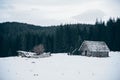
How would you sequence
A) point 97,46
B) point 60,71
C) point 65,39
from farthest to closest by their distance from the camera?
point 65,39, point 97,46, point 60,71

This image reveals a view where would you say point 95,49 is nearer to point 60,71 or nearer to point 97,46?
point 97,46

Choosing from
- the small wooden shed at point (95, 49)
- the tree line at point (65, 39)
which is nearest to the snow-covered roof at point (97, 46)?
the small wooden shed at point (95, 49)

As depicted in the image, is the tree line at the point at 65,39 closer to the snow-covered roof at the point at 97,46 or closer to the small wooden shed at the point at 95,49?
the snow-covered roof at the point at 97,46

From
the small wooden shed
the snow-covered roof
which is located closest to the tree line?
the snow-covered roof

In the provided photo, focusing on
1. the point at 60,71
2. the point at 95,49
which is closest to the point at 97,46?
the point at 95,49

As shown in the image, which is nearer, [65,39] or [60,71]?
[60,71]

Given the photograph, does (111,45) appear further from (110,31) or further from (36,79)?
(36,79)

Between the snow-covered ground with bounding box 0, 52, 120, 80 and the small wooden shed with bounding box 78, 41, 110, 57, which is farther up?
the snow-covered ground with bounding box 0, 52, 120, 80

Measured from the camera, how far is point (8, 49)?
8906 centimetres

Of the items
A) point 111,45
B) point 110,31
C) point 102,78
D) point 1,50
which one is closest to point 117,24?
point 110,31

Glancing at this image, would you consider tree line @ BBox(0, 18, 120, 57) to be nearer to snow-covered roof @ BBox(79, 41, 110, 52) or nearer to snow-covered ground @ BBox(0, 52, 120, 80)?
snow-covered roof @ BBox(79, 41, 110, 52)

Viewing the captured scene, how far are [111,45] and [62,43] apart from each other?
21.1 metres

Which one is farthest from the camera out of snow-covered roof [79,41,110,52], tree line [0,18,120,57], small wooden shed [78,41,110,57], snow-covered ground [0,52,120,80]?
tree line [0,18,120,57]

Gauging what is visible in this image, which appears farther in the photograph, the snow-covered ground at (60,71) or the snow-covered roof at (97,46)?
the snow-covered roof at (97,46)
